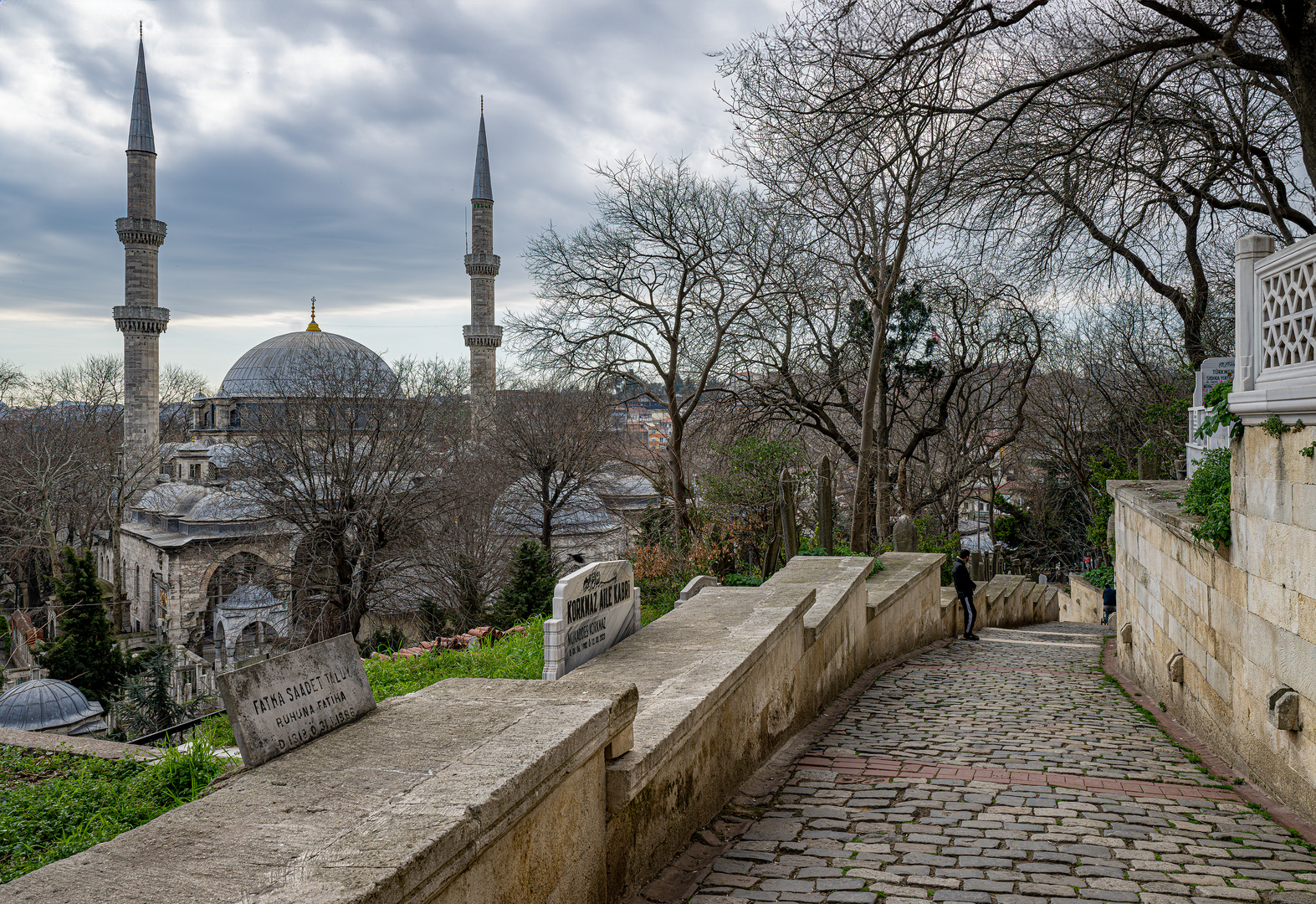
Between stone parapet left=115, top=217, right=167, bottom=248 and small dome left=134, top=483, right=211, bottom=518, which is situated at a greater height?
stone parapet left=115, top=217, right=167, bottom=248

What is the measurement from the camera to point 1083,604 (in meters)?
26.2

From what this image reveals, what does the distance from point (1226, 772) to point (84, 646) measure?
1021 inches

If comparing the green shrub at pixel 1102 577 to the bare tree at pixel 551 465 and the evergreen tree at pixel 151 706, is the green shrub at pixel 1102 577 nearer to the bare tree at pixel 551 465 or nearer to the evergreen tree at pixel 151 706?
the bare tree at pixel 551 465

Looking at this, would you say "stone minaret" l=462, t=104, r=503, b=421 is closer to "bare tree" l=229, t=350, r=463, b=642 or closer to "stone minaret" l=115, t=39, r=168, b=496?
"stone minaret" l=115, t=39, r=168, b=496

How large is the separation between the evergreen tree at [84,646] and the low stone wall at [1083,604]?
2505cm

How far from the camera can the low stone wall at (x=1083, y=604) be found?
79.9 feet

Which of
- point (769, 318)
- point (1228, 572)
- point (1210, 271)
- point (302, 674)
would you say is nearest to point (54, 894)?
point (302, 674)

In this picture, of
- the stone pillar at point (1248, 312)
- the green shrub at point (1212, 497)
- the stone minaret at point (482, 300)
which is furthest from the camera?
the stone minaret at point (482, 300)

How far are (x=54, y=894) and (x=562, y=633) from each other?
101 inches

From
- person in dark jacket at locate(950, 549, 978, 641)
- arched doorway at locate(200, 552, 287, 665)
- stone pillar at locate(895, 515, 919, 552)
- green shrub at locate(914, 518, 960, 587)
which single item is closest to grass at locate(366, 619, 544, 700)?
person in dark jacket at locate(950, 549, 978, 641)

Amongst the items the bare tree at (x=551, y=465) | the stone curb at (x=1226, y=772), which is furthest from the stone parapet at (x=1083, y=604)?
the stone curb at (x=1226, y=772)

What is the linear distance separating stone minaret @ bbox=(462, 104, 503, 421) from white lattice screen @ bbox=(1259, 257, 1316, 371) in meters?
47.3

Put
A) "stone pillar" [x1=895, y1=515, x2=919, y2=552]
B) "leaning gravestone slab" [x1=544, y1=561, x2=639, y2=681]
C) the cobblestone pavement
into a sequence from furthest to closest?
"stone pillar" [x1=895, y1=515, x2=919, y2=552] → "leaning gravestone slab" [x1=544, y1=561, x2=639, y2=681] → the cobblestone pavement

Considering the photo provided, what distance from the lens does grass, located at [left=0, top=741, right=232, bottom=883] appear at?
12.4 feet
